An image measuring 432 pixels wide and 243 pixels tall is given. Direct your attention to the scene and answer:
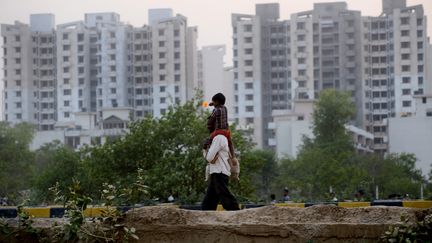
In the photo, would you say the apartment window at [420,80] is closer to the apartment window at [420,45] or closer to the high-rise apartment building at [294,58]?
the apartment window at [420,45]

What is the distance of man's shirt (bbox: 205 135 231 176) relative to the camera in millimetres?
10062

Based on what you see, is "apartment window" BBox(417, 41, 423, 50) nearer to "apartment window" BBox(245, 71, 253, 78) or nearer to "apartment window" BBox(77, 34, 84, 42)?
"apartment window" BBox(245, 71, 253, 78)

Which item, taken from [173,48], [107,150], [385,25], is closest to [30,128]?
[173,48]

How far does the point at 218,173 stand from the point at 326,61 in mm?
103578

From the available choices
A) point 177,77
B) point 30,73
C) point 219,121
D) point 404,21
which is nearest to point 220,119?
point 219,121

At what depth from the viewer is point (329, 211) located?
26.6 feet

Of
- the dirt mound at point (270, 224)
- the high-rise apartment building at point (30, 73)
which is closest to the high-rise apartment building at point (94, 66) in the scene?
the high-rise apartment building at point (30, 73)

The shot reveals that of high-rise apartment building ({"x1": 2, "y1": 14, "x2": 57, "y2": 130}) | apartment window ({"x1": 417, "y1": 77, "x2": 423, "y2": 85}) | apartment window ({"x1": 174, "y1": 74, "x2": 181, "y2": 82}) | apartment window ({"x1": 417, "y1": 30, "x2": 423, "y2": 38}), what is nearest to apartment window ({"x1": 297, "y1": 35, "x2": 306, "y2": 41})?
apartment window ({"x1": 417, "y1": 30, "x2": 423, "y2": 38})

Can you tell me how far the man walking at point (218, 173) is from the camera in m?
10.0

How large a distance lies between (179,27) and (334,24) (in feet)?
54.8

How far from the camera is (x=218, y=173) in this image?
10.1 m

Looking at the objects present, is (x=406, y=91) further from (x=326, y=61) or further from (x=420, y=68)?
(x=326, y=61)

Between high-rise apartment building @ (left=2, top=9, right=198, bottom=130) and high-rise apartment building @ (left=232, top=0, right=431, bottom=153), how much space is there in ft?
23.5

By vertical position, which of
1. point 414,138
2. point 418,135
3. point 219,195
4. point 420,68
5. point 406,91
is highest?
point 420,68
